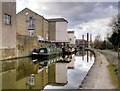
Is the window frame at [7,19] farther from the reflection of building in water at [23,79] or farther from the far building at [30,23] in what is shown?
the far building at [30,23]

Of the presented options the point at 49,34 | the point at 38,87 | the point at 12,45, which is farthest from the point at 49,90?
the point at 49,34

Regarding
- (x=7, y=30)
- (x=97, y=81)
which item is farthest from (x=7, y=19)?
(x=97, y=81)

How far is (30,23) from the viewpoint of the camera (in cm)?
5281

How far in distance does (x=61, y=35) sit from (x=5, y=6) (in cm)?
3354

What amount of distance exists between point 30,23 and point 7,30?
974 inches

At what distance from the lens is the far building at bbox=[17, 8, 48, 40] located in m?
52.2

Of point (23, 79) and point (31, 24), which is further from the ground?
point (31, 24)

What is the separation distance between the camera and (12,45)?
97.7 ft

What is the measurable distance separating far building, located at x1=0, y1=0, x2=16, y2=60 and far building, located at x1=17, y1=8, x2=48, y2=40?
2114 centimetres

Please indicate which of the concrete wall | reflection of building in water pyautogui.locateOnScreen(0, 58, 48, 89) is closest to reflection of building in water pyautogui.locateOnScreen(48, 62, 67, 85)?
reflection of building in water pyautogui.locateOnScreen(0, 58, 48, 89)

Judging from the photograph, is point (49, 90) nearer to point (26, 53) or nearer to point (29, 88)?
point (29, 88)

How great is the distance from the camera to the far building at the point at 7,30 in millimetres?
26734

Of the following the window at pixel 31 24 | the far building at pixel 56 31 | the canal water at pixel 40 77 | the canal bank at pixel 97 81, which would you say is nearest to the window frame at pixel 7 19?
the canal water at pixel 40 77

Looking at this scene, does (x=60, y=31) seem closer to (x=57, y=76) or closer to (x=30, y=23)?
(x=30, y=23)
